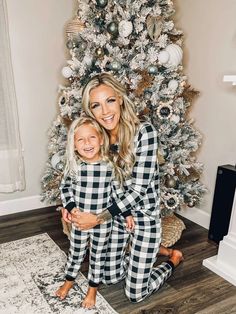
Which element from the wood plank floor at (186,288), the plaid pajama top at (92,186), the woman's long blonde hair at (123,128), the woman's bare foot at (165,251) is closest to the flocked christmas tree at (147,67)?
the woman's bare foot at (165,251)

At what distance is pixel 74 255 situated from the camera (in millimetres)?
1790

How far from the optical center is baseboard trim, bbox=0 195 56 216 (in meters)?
3.02

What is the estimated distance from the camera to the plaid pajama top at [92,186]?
169 cm

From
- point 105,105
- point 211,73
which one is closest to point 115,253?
point 105,105

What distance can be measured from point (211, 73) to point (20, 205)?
2.23 m

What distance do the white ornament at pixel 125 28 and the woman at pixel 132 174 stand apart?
0.53m

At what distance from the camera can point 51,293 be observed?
189cm

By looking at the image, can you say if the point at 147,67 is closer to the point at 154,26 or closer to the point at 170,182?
the point at 154,26

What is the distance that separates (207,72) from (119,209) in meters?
1.59

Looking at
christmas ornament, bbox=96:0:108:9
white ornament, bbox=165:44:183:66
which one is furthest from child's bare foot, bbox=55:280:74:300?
christmas ornament, bbox=96:0:108:9

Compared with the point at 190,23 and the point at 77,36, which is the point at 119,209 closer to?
the point at 77,36

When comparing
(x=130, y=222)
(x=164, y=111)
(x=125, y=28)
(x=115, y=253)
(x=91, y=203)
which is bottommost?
(x=115, y=253)

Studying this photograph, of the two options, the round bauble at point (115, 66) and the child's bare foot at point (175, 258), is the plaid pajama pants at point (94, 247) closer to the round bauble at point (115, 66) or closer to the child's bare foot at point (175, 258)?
the child's bare foot at point (175, 258)

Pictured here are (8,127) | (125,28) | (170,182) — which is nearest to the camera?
(125,28)
